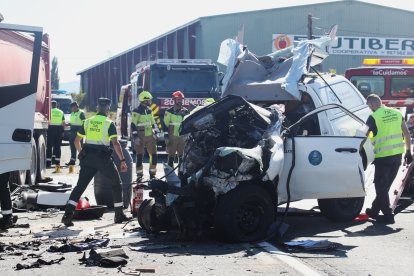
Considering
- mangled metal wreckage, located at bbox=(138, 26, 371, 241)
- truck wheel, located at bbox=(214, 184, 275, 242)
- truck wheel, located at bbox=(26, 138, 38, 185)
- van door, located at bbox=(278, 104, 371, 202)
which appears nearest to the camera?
truck wheel, located at bbox=(214, 184, 275, 242)

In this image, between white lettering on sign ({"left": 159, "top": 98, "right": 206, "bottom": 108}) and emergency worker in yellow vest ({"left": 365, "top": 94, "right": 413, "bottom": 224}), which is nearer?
emergency worker in yellow vest ({"left": 365, "top": 94, "right": 413, "bottom": 224})

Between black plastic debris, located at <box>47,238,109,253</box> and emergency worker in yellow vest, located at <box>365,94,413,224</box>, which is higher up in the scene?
emergency worker in yellow vest, located at <box>365,94,413,224</box>

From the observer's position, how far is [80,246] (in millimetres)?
8352

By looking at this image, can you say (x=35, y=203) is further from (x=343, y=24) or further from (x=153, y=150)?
(x=343, y=24)

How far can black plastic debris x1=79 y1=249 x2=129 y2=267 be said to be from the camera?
7.39 meters

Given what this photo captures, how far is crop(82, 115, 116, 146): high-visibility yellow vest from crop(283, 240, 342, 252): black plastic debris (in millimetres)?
3224

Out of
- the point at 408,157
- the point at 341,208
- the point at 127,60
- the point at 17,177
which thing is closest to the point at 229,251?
the point at 341,208

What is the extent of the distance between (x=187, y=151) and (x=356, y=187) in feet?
6.91

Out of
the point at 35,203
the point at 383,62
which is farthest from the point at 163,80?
the point at 35,203

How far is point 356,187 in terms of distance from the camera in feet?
32.5

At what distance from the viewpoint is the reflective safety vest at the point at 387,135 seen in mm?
10781

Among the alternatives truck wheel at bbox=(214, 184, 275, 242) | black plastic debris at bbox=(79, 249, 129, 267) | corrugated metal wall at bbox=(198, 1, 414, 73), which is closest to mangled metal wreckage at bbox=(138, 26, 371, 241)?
truck wheel at bbox=(214, 184, 275, 242)

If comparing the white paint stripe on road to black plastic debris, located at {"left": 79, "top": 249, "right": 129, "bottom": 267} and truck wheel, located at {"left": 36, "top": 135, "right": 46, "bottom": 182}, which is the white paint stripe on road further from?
truck wheel, located at {"left": 36, "top": 135, "right": 46, "bottom": 182}

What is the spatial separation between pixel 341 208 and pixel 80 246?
3720mm
